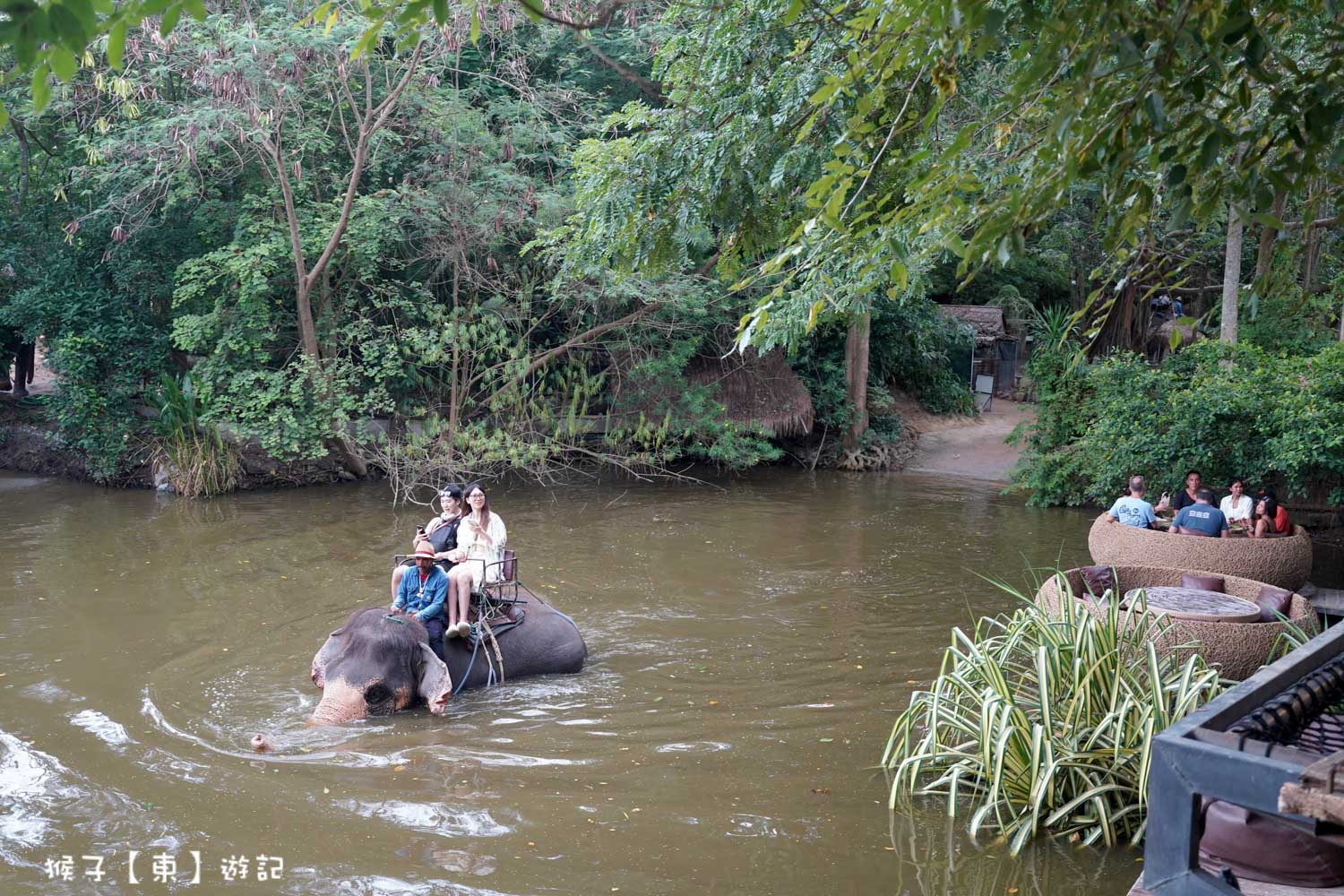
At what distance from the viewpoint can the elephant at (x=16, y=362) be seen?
1968cm

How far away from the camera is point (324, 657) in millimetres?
8039

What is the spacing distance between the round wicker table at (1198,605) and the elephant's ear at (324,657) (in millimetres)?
5137

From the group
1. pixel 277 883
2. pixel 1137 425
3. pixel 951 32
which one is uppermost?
pixel 951 32

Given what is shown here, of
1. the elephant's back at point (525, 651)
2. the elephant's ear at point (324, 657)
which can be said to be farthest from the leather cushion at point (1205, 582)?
the elephant's ear at point (324, 657)

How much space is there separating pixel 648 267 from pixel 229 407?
11238 mm

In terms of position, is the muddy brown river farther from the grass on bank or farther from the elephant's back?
the grass on bank

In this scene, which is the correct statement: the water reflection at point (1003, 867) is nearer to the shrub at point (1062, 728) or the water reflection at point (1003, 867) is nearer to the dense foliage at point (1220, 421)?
the shrub at point (1062, 728)

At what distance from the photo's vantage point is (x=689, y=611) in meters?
10.9

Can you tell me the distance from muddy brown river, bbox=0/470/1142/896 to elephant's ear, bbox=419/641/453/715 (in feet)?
0.45

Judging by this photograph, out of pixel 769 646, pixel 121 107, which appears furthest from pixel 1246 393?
pixel 121 107

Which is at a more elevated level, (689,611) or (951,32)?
(951,32)

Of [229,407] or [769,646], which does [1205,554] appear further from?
[229,407]

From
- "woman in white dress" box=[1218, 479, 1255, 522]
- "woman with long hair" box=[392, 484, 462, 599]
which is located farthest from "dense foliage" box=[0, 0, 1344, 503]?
"woman with long hair" box=[392, 484, 462, 599]

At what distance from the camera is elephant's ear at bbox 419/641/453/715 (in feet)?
25.4
